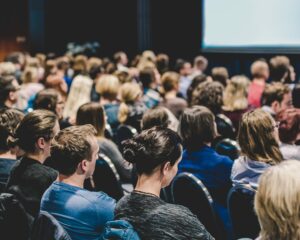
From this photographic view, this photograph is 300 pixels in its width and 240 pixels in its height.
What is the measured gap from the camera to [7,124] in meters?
3.67

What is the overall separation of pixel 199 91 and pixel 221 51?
5947mm

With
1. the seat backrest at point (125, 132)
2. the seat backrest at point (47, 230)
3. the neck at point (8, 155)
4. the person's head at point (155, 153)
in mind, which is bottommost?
the seat backrest at point (125, 132)

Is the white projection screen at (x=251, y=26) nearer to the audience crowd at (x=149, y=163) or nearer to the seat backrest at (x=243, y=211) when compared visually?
the audience crowd at (x=149, y=163)

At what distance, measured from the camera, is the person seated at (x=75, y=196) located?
8.68 feet

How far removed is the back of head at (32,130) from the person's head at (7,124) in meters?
0.20

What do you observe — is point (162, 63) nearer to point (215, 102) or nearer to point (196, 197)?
point (215, 102)

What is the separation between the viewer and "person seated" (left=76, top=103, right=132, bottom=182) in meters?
4.32

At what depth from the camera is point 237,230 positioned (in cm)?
302

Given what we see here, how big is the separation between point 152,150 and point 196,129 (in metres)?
1.22

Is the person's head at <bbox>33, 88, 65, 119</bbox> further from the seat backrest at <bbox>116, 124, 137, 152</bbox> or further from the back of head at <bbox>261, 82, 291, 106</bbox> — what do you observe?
the back of head at <bbox>261, 82, 291, 106</bbox>

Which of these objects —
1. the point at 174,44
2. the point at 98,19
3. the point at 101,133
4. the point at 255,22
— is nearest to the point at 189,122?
the point at 101,133

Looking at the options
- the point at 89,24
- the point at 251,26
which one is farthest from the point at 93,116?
the point at 89,24

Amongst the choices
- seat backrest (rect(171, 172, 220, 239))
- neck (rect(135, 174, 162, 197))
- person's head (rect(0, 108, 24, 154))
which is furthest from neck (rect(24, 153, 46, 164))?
neck (rect(135, 174, 162, 197))

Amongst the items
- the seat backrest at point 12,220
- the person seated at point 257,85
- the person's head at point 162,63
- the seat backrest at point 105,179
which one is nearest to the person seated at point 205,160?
the seat backrest at point 105,179
